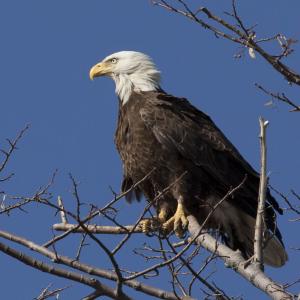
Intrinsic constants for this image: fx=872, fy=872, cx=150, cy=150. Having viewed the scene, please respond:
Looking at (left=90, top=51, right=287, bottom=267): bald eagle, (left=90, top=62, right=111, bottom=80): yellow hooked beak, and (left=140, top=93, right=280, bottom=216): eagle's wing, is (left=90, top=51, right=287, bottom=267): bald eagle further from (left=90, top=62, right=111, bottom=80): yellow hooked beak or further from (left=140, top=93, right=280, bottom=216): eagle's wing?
(left=90, top=62, right=111, bottom=80): yellow hooked beak

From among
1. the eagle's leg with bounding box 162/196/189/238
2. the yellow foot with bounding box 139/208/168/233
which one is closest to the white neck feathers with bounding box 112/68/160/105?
the yellow foot with bounding box 139/208/168/233

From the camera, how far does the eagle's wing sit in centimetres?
700

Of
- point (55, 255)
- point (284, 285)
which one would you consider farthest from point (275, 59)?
point (55, 255)

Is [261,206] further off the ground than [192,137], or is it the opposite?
[192,137]

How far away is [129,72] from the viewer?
8.02 m

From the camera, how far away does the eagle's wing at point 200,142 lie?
700 centimetres

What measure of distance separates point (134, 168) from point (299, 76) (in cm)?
301

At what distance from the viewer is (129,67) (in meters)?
8.06

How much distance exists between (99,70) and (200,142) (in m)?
1.56

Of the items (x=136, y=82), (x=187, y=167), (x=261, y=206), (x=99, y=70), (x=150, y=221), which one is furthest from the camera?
(x=99, y=70)

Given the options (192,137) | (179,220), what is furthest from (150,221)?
(192,137)

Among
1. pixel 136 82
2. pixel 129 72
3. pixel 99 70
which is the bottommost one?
pixel 136 82

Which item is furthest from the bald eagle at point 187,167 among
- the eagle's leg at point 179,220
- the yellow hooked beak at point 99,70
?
the yellow hooked beak at point 99,70

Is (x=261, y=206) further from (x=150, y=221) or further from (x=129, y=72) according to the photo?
(x=129, y=72)
